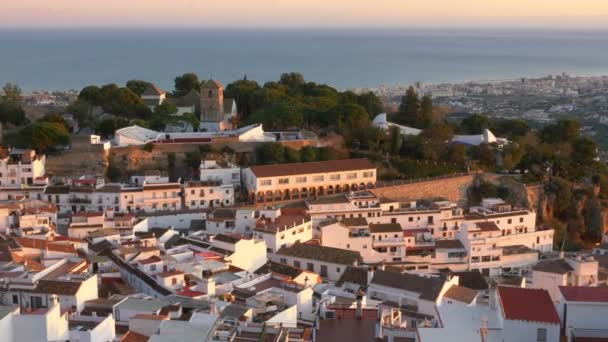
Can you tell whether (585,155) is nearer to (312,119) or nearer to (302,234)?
(312,119)

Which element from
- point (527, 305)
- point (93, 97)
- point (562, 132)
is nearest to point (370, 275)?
point (527, 305)

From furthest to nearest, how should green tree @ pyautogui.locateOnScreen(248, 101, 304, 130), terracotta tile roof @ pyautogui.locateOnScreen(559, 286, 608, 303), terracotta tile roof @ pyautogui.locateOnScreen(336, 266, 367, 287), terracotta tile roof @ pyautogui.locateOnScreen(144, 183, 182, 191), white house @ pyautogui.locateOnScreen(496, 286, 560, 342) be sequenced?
green tree @ pyautogui.locateOnScreen(248, 101, 304, 130) → terracotta tile roof @ pyautogui.locateOnScreen(144, 183, 182, 191) → terracotta tile roof @ pyautogui.locateOnScreen(336, 266, 367, 287) → terracotta tile roof @ pyautogui.locateOnScreen(559, 286, 608, 303) → white house @ pyautogui.locateOnScreen(496, 286, 560, 342)

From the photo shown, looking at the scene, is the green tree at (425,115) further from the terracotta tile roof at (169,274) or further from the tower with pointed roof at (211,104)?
the terracotta tile roof at (169,274)

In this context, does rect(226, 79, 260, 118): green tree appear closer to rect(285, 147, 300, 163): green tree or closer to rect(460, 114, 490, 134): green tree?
rect(285, 147, 300, 163): green tree

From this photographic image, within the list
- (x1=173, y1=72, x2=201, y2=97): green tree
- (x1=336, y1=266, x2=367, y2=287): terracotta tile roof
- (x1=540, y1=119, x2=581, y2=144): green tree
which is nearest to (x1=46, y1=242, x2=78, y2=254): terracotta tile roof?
(x1=336, y1=266, x2=367, y2=287): terracotta tile roof

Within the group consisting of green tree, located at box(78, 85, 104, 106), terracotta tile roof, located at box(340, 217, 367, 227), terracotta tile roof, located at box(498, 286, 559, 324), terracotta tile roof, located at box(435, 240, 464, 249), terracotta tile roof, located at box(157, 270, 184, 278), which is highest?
green tree, located at box(78, 85, 104, 106)

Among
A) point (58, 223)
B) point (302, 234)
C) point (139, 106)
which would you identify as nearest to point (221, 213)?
point (302, 234)

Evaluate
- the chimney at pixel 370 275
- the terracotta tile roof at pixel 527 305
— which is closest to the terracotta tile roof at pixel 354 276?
the chimney at pixel 370 275
